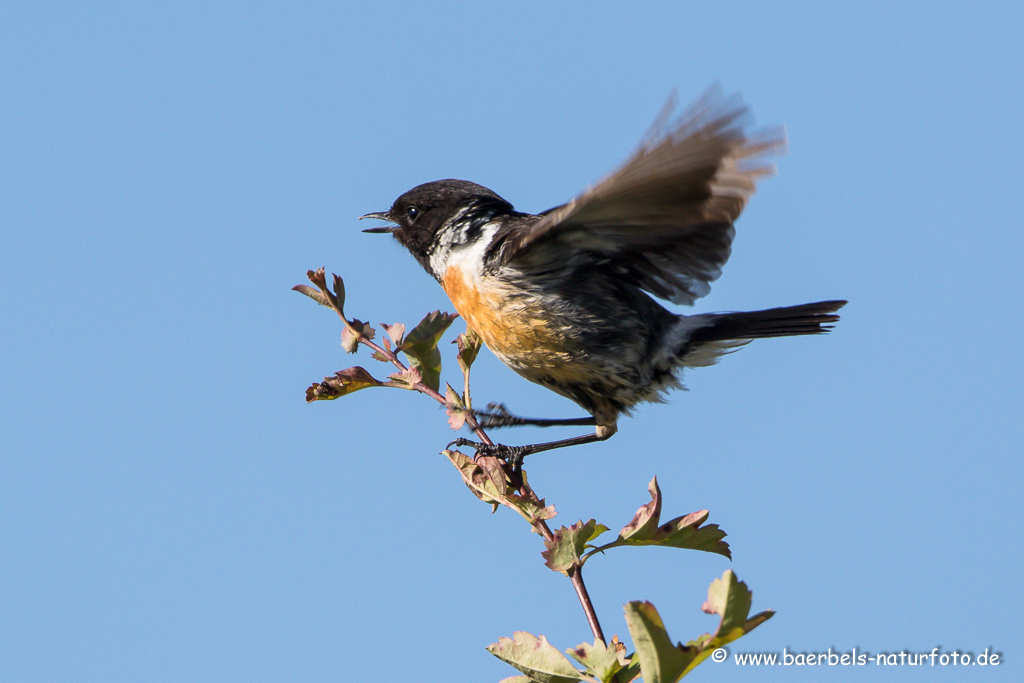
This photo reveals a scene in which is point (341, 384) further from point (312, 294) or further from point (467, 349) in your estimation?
point (467, 349)

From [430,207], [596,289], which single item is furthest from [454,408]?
[430,207]

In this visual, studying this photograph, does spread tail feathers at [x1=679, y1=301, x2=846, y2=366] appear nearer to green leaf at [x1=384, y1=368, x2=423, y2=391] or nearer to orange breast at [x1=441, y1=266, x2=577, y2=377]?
orange breast at [x1=441, y1=266, x2=577, y2=377]

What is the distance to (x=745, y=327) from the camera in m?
4.84

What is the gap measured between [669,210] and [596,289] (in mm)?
942

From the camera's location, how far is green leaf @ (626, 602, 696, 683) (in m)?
2.17

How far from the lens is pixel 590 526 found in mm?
2689

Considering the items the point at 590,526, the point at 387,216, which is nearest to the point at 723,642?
the point at 590,526

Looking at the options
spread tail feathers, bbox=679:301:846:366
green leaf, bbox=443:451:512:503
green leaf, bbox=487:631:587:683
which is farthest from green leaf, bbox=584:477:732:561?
spread tail feathers, bbox=679:301:846:366

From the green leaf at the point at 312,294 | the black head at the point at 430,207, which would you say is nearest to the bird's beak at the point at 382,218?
the black head at the point at 430,207

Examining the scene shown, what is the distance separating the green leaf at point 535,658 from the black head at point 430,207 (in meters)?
2.95

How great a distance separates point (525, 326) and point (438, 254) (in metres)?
0.91

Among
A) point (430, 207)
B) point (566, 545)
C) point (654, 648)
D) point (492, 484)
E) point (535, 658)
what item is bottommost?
point (654, 648)

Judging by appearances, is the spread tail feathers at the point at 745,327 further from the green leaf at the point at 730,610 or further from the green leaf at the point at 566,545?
the green leaf at the point at 730,610

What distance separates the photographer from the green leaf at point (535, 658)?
2.62m
